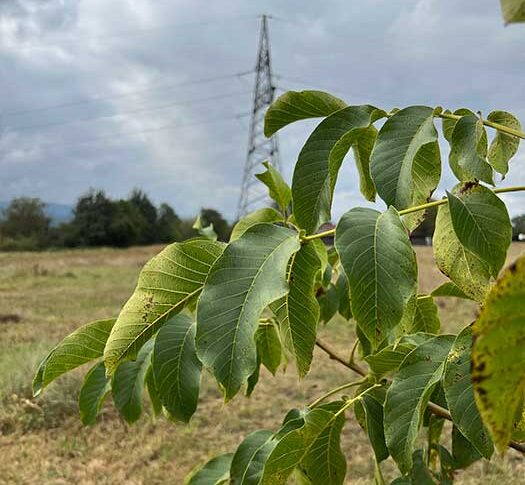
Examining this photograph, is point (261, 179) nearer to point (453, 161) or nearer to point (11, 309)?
point (453, 161)

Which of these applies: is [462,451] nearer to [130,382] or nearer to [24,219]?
[130,382]

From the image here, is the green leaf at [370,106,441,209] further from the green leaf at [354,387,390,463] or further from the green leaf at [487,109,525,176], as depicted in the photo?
the green leaf at [354,387,390,463]

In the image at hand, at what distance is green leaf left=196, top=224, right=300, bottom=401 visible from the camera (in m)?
0.39

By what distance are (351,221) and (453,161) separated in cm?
24

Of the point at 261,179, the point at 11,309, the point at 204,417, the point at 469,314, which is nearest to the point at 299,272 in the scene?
A: the point at 261,179

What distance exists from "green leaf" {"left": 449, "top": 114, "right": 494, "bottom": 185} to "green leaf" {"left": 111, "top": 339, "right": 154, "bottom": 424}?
0.42 m

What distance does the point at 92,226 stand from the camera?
81.4ft

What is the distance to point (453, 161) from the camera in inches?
23.1

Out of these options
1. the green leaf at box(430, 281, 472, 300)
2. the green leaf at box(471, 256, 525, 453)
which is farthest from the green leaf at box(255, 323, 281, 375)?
the green leaf at box(471, 256, 525, 453)

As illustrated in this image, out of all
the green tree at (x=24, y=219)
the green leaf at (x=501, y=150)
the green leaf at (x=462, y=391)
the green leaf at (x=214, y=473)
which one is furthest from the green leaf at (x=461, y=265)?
the green tree at (x=24, y=219)

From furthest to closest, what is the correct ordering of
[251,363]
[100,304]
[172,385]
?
[100,304]
[172,385]
[251,363]

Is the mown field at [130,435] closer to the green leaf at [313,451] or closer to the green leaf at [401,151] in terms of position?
the green leaf at [313,451]

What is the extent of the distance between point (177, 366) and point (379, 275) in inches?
8.1

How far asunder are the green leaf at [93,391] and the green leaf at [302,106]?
386 millimetres
